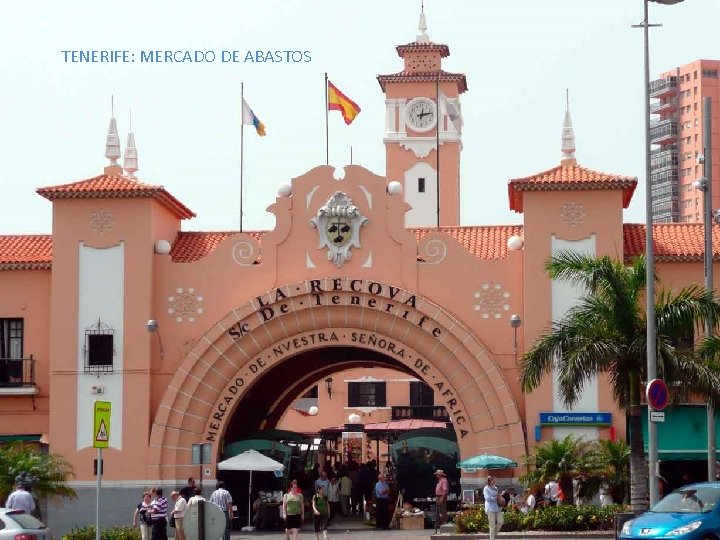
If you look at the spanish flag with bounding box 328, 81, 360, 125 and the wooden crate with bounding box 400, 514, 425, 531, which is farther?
the spanish flag with bounding box 328, 81, 360, 125

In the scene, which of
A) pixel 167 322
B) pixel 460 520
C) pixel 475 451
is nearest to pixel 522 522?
pixel 460 520

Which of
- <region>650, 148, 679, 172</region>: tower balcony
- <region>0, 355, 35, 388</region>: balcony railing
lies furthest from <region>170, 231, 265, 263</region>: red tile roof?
A: <region>650, 148, 679, 172</region>: tower balcony

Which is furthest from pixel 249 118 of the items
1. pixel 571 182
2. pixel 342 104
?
pixel 571 182

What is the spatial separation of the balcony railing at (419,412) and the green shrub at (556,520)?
3303 cm

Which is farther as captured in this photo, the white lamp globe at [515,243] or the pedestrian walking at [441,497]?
the white lamp globe at [515,243]

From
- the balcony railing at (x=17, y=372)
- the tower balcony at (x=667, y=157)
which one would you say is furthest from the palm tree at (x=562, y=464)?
the tower balcony at (x=667, y=157)

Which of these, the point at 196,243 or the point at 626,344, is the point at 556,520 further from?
the point at 196,243

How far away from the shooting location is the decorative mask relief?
42.9 m

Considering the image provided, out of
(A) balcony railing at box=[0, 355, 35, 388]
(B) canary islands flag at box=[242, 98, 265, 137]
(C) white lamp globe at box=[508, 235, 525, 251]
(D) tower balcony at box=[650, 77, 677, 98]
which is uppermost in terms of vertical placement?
(D) tower balcony at box=[650, 77, 677, 98]

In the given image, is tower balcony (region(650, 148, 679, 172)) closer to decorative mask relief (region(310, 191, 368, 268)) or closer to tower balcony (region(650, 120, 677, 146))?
tower balcony (region(650, 120, 677, 146))

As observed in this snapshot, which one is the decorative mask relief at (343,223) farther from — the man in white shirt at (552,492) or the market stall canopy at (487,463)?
the man in white shirt at (552,492)

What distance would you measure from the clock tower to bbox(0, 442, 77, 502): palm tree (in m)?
35.3

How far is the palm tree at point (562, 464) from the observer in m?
37.8

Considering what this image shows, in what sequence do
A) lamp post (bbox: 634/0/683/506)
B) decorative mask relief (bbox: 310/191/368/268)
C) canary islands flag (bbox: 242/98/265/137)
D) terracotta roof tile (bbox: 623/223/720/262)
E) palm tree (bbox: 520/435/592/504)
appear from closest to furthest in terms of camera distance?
lamp post (bbox: 634/0/683/506) → palm tree (bbox: 520/435/592/504) → terracotta roof tile (bbox: 623/223/720/262) → decorative mask relief (bbox: 310/191/368/268) → canary islands flag (bbox: 242/98/265/137)
